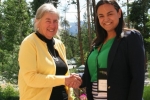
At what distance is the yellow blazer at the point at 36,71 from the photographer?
232 centimetres

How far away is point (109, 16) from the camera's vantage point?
2.11 meters

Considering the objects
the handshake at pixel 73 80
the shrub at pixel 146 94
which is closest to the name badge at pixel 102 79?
the handshake at pixel 73 80

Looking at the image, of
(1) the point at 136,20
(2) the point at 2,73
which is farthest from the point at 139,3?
(2) the point at 2,73

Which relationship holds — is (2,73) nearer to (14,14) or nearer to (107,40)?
(14,14)

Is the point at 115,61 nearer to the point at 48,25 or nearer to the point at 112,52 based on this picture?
the point at 112,52

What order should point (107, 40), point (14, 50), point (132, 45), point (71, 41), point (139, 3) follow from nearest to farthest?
point (132, 45), point (107, 40), point (14, 50), point (139, 3), point (71, 41)

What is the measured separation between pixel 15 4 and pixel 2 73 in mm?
3079

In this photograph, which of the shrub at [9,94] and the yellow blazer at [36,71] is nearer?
the yellow blazer at [36,71]

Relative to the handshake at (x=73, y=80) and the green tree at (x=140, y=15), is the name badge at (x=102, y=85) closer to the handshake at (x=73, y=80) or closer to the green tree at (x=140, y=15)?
the handshake at (x=73, y=80)

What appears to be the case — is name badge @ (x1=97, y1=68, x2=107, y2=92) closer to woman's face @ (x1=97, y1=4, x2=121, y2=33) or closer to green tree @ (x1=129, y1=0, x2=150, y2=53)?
woman's face @ (x1=97, y1=4, x2=121, y2=33)

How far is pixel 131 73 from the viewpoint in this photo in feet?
6.38

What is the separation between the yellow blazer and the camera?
2322 millimetres

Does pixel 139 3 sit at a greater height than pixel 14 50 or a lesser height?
greater

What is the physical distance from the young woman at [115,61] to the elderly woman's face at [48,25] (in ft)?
1.54
